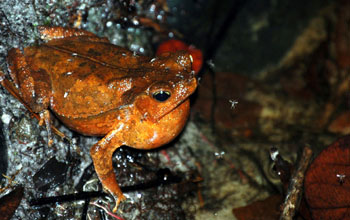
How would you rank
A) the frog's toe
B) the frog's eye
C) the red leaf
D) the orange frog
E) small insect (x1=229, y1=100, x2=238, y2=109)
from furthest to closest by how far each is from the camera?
small insect (x1=229, y1=100, x2=238, y2=109) → the frog's toe → the red leaf → the orange frog → the frog's eye

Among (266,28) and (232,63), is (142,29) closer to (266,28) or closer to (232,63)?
(232,63)

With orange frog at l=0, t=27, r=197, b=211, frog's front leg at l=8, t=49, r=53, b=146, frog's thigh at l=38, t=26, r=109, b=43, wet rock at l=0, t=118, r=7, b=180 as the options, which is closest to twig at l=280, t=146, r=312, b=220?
orange frog at l=0, t=27, r=197, b=211

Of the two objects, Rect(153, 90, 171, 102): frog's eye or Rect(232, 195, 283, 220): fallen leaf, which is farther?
Rect(232, 195, 283, 220): fallen leaf

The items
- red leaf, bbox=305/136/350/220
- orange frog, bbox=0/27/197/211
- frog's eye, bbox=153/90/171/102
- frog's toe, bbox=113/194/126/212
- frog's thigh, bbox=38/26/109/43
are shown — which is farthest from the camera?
frog's thigh, bbox=38/26/109/43

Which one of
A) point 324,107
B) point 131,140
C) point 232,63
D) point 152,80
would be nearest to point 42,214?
point 131,140

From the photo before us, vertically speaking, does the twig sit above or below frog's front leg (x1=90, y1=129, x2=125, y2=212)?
below

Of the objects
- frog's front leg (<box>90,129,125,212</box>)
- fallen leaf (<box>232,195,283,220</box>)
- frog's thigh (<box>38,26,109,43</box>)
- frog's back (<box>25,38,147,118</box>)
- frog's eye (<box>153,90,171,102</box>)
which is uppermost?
frog's thigh (<box>38,26,109,43</box>)

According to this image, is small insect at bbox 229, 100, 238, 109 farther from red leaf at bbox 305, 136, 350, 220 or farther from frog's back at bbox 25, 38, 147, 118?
frog's back at bbox 25, 38, 147, 118

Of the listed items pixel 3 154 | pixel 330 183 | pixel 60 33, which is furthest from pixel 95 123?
pixel 330 183
